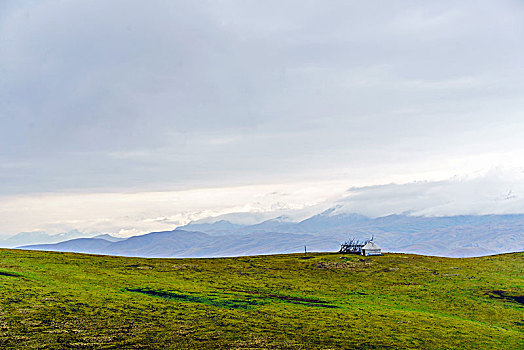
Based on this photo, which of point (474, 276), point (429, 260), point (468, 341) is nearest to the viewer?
point (468, 341)

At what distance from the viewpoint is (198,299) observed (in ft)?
299

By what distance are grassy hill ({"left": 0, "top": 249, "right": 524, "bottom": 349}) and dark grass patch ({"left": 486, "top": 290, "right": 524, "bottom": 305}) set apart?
0.21 metres

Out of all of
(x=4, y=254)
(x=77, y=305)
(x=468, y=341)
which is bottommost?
(x=468, y=341)

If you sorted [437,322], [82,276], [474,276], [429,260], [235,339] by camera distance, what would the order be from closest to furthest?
[235,339] → [437,322] → [82,276] → [474,276] → [429,260]

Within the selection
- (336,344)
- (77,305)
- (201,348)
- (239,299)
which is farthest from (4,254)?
(336,344)

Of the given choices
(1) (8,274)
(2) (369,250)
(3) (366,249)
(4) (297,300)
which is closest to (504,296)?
(4) (297,300)

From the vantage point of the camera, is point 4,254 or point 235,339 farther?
point 4,254

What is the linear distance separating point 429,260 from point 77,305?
12455 cm

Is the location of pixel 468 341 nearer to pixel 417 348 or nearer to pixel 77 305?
pixel 417 348

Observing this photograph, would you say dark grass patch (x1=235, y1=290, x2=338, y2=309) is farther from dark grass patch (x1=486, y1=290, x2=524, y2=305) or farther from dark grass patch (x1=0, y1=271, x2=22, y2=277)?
dark grass patch (x1=0, y1=271, x2=22, y2=277)

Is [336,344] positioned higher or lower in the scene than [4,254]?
lower

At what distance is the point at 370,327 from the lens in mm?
73375

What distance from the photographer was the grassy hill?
63969mm

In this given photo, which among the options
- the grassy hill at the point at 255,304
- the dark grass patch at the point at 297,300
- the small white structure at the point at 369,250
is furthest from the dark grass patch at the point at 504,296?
the small white structure at the point at 369,250
